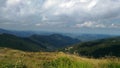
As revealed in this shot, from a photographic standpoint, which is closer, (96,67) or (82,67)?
(82,67)

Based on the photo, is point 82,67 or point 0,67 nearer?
point 82,67

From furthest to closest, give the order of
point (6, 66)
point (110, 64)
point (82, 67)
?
point (6, 66) → point (110, 64) → point (82, 67)

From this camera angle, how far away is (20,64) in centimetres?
1675

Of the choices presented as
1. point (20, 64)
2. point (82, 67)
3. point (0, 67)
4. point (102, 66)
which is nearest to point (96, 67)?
point (102, 66)

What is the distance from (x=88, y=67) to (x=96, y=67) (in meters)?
1.98

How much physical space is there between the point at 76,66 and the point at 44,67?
4282mm

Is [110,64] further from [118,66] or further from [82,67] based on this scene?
[82,67]

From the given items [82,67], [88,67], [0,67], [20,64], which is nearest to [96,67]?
[88,67]

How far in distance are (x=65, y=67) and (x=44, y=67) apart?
13.8ft

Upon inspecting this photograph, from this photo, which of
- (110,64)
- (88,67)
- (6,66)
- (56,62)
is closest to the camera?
(88,67)

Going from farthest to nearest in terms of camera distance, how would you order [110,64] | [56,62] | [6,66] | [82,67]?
[56,62] < [6,66] < [110,64] < [82,67]

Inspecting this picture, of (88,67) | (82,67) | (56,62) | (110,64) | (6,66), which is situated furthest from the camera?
(56,62)

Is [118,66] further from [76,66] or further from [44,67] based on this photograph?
[44,67]

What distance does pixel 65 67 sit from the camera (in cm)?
1382
